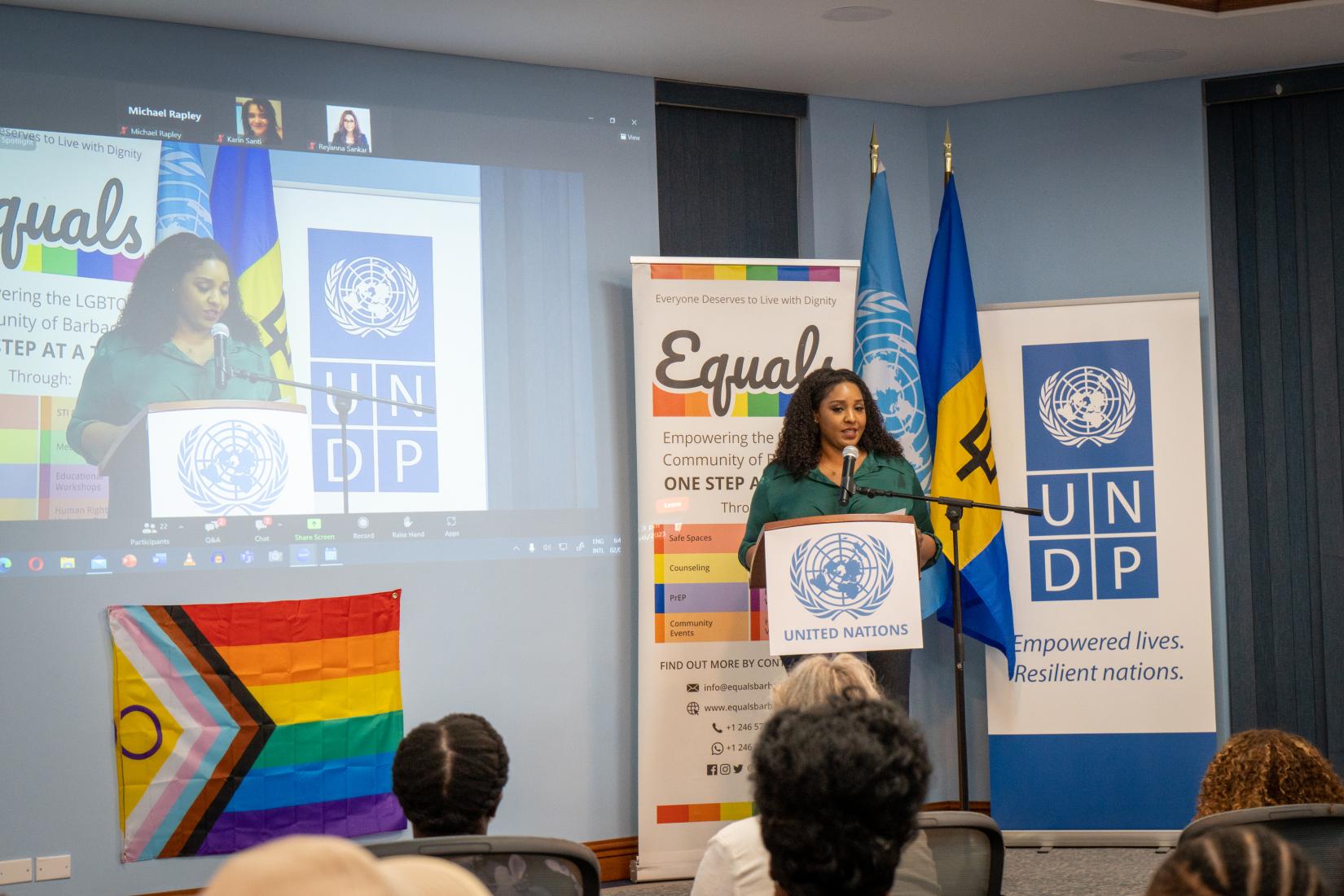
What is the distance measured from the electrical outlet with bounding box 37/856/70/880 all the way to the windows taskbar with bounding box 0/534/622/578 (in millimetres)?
872

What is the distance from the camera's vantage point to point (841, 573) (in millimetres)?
3877

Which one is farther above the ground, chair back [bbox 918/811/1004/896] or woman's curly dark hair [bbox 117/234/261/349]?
woman's curly dark hair [bbox 117/234/261/349]

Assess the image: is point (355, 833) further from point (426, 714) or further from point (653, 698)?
point (653, 698)

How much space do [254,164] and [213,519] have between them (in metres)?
1.20

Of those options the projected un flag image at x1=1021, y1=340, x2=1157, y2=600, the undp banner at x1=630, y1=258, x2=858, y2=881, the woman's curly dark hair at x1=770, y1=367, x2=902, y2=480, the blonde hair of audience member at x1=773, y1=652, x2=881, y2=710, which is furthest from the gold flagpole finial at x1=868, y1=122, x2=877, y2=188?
the blonde hair of audience member at x1=773, y1=652, x2=881, y2=710

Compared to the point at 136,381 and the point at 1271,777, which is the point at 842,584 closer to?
the point at 1271,777

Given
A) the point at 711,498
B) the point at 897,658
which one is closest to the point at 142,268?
the point at 711,498

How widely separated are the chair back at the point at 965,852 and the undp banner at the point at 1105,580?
3.23m

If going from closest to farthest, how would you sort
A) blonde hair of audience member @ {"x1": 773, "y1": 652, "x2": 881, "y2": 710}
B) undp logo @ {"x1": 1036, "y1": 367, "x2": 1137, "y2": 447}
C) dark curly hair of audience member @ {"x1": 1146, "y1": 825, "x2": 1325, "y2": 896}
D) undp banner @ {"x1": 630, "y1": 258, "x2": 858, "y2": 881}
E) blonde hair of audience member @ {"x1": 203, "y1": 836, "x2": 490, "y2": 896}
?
blonde hair of audience member @ {"x1": 203, "y1": 836, "x2": 490, "y2": 896} < dark curly hair of audience member @ {"x1": 1146, "y1": 825, "x2": 1325, "y2": 896} < blonde hair of audience member @ {"x1": 773, "y1": 652, "x2": 881, "y2": 710} < undp banner @ {"x1": 630, "y1": 258, "x2": 858, "y2": 881} < undp logo @ {"x1": 1036, "y1": 367, "x2": 1137, "y2": 447}

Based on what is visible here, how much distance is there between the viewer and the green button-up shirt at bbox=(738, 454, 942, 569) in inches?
170

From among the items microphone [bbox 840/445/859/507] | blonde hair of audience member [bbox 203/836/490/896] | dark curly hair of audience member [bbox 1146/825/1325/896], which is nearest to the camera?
blonde hair of audience member [bbox 203/836/490/896]

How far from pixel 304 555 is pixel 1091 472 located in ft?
9.74

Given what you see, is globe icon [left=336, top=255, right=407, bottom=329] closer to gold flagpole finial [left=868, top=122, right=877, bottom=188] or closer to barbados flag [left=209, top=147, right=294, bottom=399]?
barbados flag [left=209, top=147, right=294, bottom=399]

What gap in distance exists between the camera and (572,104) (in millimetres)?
5086
